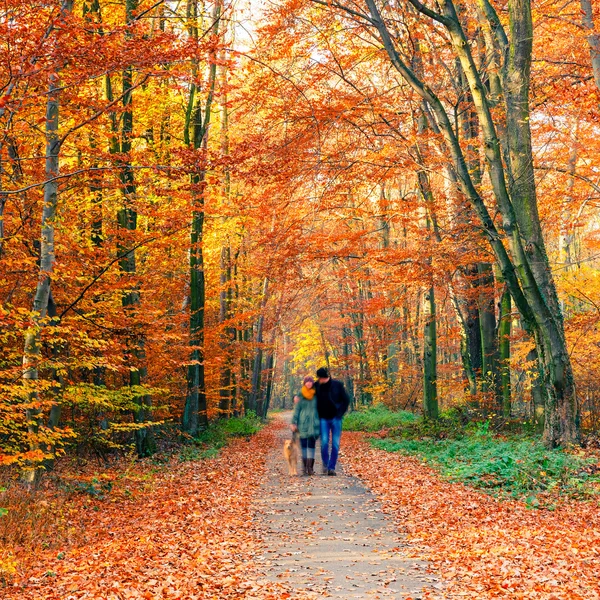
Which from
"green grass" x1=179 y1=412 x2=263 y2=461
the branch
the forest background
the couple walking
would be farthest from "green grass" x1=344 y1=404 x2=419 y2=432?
the branch

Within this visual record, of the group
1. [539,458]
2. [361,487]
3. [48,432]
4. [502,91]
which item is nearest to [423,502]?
[361,487]

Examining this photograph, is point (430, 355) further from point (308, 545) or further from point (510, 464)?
point (308, 545)

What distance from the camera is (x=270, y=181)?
1304 cm

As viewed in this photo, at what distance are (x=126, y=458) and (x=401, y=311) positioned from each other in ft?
83.8

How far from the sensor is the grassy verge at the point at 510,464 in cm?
953

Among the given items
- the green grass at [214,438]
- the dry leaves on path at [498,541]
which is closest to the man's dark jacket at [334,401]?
the dry leaves on path at [498,541]

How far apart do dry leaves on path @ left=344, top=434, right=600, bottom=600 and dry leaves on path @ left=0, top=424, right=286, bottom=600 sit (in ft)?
6.37

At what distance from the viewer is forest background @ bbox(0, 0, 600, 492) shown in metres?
10.5

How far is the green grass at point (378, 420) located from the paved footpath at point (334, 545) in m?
14.4

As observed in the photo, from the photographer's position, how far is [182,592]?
231 inches

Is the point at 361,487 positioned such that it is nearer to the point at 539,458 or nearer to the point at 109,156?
the point at 539,458

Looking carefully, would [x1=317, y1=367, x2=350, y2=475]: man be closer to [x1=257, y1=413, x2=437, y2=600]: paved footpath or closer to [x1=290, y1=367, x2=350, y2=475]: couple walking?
[x1=290, y1=367, x2=350, y2=475]: couple walking

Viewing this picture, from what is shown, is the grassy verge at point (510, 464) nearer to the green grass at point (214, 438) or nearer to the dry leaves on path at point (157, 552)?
the dry leaves on path at point (157, 552)

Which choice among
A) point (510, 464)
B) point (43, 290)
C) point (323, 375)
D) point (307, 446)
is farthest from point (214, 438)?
point (510, 464)
